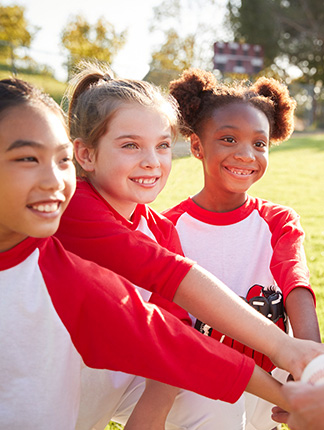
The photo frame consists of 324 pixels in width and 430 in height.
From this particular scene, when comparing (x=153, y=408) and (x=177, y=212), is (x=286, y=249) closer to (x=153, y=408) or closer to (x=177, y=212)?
(x=177, y=212)

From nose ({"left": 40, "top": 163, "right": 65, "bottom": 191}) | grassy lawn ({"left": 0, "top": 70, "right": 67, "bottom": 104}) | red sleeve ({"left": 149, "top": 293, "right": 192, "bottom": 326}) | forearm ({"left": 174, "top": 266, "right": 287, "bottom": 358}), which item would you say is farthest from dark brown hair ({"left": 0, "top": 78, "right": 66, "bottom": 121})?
grassy lawn ({"left": 0, "top": 70, "right": 67, "bottom": 104})

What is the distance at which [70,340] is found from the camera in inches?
47.8

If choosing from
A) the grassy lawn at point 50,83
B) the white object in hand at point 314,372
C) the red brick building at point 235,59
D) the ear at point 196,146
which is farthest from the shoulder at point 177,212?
the red brick building at point 235,59

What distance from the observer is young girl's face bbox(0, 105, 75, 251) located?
113 centimetres

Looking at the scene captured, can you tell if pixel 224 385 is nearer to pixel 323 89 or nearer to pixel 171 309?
pixel 171 309

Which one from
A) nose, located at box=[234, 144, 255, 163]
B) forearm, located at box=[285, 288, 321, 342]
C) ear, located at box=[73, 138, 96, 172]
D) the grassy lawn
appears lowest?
forearm, located at box=[285, 288, 321, 342]

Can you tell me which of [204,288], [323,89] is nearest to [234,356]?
[204,288]

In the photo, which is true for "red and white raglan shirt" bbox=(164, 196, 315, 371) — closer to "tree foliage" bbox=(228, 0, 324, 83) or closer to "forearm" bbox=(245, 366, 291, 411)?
"forearm" bbox=(245, 366, 291, 411)

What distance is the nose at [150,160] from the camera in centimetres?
173

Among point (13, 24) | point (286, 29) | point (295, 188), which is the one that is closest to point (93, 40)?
point (13, 24)

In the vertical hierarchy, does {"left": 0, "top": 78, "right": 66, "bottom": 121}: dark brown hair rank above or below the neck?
below

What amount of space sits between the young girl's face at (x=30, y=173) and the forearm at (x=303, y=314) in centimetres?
97

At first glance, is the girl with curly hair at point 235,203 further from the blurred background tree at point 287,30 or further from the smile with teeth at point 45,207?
the blurred background tree at point 287,30

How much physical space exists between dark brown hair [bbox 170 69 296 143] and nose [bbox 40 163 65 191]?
123cm
